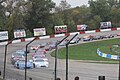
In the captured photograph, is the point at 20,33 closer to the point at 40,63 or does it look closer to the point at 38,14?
the point at 38,14

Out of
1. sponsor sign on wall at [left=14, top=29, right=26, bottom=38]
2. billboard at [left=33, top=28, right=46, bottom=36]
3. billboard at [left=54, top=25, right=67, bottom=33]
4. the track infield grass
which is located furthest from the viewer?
billboard at [left=54, top=25, right=67, bottom=33]

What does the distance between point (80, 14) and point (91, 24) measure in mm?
20281

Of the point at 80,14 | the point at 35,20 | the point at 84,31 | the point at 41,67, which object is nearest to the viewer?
the point at 41,67

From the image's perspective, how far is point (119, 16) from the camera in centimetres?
10456

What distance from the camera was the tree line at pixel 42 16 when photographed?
3206 inches

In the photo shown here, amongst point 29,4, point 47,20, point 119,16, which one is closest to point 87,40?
point 47,20

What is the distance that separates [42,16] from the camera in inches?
3438

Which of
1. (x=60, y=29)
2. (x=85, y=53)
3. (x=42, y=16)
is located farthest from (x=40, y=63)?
(x=42, y=16)

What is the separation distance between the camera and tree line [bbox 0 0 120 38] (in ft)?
267

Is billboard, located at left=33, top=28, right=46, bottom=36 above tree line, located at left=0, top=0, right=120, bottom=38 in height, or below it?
below

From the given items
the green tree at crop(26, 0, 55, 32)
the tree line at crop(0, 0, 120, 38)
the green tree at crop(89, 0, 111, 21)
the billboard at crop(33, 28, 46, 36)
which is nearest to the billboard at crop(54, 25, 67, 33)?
the billboard at crop(33, 28, 46, 36)

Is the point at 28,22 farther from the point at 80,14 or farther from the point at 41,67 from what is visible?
the point at 41,67

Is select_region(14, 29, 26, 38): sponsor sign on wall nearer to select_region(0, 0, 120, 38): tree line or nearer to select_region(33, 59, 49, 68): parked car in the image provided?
select_region(0, 0, 120, 38): tree line

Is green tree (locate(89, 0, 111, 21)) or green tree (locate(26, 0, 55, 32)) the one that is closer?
green tree (locate(26, 0, 55, 32))
